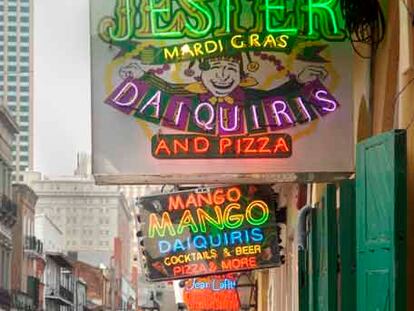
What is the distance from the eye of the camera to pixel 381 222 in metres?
4.14

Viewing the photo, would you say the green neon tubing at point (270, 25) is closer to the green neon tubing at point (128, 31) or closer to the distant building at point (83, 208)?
the green neon tubing at point (128, 31)

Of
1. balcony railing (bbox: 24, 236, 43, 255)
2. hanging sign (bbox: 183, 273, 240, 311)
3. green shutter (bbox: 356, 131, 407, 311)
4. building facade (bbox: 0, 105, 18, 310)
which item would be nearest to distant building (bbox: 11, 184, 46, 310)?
balcony railing (bbox: 24, 236, 43, 255)

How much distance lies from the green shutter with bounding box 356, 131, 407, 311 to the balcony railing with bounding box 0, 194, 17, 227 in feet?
95.2

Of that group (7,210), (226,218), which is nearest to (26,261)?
(7,210)

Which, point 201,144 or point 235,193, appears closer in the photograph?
point 201,144

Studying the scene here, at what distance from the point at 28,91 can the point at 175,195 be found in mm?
5653

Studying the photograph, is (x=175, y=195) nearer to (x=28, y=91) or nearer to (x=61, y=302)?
(x=28, y=91)

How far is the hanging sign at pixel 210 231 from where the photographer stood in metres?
9.58

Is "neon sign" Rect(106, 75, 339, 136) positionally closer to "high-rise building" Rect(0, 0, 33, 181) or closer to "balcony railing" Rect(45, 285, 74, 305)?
"high-rise building" Rect(0, 0, 33, 181)

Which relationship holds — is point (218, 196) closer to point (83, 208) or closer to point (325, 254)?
point (325, 254)

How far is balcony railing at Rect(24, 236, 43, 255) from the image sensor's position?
141 ft

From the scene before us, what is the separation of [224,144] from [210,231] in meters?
3.65

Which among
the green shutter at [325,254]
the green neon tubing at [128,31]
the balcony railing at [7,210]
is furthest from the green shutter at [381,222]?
the balcony railing at [7,210]

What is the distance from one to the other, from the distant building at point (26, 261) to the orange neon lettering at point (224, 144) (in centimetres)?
2291
